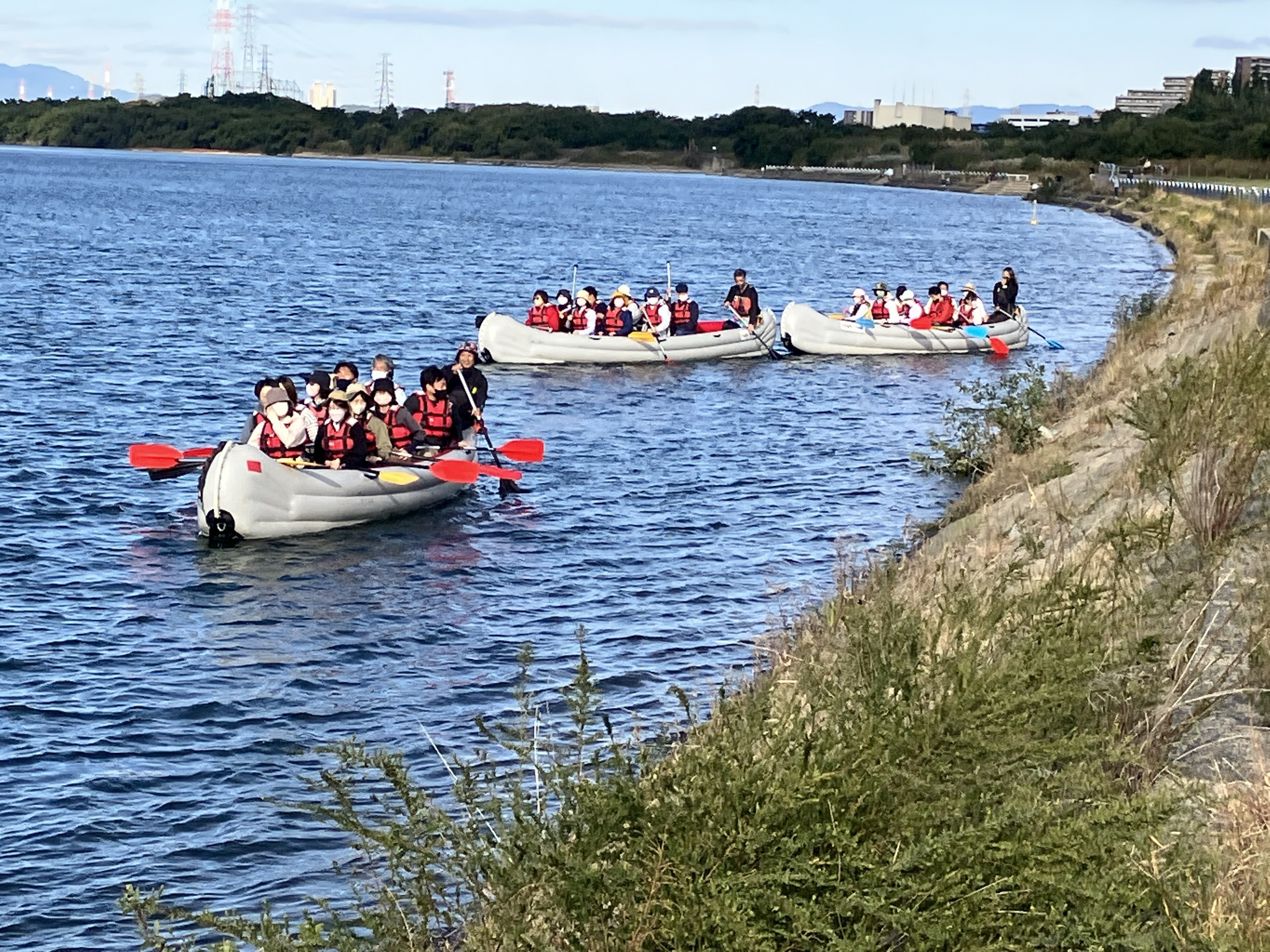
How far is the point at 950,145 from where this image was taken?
193m

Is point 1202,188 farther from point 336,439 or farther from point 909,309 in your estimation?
point 336,439

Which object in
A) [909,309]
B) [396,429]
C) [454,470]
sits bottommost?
[454,470]

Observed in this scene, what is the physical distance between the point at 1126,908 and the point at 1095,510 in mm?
7284

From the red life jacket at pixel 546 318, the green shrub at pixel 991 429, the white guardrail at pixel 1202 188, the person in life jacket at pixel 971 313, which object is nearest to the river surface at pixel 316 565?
the green shrub at pixel 991 429

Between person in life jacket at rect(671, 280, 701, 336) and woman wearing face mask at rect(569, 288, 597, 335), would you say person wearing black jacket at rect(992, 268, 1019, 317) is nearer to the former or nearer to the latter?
person in life jacket at rect(671, 280, 701, 336)

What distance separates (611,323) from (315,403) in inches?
557

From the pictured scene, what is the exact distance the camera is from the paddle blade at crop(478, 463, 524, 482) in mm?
19094

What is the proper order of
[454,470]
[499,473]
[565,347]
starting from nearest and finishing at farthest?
[454,470], [499,473], [565,347]

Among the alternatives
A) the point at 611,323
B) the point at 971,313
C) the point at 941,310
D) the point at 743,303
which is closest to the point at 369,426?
the point at 611,323

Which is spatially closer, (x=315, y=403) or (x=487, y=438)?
(x=315, y=403)

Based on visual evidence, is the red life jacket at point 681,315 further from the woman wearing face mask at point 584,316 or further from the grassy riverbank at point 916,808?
the grassy riverbank at point 916,808

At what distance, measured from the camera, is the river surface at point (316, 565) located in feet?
33.3

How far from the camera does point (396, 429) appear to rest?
19469 millimetres

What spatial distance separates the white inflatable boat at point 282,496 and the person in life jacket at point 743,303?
17.5 metres
